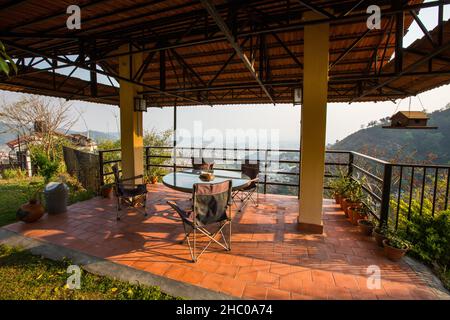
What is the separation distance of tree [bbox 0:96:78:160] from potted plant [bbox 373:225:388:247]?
11.1 m

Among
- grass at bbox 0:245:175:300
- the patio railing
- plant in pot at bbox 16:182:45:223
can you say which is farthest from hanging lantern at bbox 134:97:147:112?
grass at bbox 0:245:175:300

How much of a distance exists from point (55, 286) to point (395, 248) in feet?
12.2

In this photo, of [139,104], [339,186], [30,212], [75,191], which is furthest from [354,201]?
[75,191]

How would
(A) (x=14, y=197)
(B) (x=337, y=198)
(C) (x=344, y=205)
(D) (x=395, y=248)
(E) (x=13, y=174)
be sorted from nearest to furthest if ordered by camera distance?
(D) (x=395, y=248), (C) (x=344, y=205), (B) (x=337, y=198), (A) (x=14, y=197), (E) (x=13, y=174)

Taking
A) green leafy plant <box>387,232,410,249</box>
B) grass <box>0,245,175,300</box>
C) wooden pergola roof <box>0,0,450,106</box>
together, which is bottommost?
grass <box>0,245,175,300</box>

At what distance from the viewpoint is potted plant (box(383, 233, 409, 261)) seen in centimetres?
267

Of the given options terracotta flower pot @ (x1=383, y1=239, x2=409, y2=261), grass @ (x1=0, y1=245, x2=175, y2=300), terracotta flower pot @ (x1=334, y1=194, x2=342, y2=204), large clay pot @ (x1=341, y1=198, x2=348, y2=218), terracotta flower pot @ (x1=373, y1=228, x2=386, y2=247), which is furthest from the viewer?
terracotta flower pot @ (x1=334, y1=194, x2=342, y2=204)

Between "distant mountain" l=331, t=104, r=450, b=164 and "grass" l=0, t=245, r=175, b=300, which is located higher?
"distant mountain" l=331, t=104, r=450, b=164

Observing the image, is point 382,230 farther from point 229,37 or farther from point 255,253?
point 229,37

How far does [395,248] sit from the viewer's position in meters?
2.68

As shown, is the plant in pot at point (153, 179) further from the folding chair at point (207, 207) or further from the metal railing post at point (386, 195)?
the metal railing post at point (386, 195)

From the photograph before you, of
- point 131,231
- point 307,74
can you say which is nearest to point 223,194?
point 131,231

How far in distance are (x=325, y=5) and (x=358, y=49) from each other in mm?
1800

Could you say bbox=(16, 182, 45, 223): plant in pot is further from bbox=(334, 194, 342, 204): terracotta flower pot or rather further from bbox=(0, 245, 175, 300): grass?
bbox=(334, 194, 342, 204): terracotta flower pot
